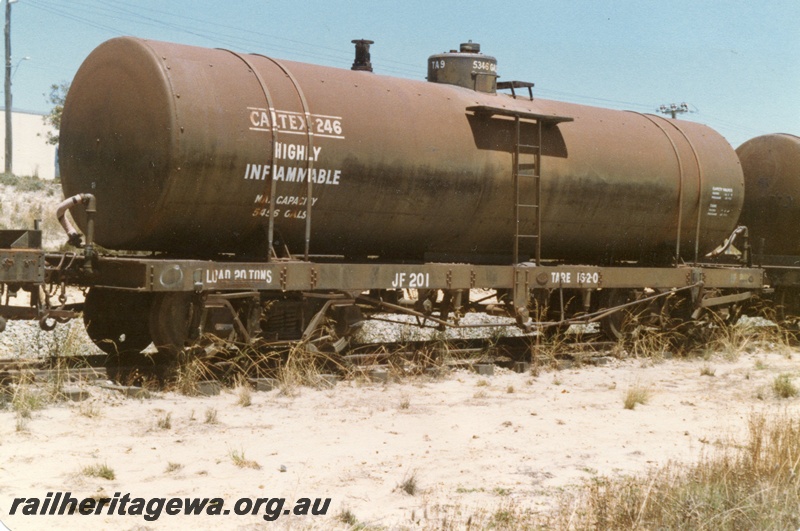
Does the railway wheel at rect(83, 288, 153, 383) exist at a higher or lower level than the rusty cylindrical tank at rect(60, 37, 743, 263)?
lower

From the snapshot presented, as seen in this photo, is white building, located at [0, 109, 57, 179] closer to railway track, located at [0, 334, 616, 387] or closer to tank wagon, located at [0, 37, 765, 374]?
railway track, located at [0, 334, 616, 387]

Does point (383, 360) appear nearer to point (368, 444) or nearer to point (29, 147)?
point (368, 444)

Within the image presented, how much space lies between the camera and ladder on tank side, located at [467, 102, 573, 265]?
1191 centimetres

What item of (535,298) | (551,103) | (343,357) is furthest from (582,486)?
(551,103)

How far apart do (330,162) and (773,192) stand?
29.3 feet

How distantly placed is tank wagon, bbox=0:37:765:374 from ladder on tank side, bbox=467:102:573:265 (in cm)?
3

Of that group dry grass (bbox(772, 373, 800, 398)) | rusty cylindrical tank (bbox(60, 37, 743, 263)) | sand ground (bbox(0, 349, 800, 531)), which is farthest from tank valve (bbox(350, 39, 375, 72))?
dry grass (bbox(772, 373, 800, 398))

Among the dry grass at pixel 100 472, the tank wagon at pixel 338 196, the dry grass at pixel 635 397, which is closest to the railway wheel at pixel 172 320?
the tank wagon at pixel 338 196

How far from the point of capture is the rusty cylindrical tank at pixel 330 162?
30.9 ft

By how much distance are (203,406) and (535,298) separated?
17.4 ft

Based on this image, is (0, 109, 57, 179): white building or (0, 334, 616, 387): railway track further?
(0, 109, 57, 179): white building

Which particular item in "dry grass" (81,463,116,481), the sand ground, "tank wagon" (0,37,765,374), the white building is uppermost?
the white building

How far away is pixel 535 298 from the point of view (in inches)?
502

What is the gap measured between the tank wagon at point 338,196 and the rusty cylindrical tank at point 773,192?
7.90ft
